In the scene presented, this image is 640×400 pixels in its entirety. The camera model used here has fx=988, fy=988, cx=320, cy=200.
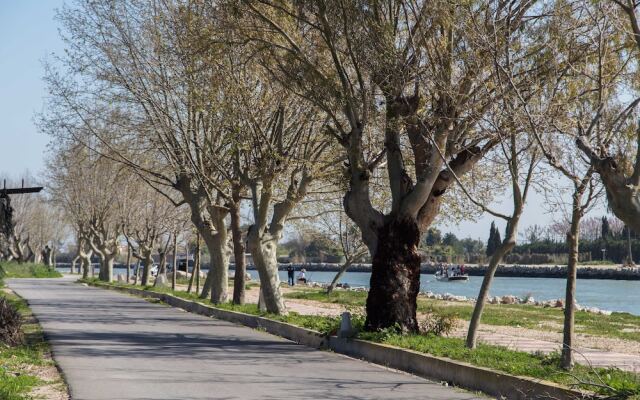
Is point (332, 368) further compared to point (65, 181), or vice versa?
point (65, 181)

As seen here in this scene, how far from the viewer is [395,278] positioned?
738 inches

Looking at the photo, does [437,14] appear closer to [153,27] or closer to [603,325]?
[603,325]

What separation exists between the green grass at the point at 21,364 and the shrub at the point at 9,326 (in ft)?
0.64

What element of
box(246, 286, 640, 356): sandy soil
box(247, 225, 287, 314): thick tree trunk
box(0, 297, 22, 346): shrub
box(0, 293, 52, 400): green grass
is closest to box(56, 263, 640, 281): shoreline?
box(247, 225, 287, 314): thick tree trunk

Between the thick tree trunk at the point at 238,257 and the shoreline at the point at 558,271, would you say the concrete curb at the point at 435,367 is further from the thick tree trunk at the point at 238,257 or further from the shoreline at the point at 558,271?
the shoreline at the point at 558,271

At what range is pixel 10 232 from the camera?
58.2 feet

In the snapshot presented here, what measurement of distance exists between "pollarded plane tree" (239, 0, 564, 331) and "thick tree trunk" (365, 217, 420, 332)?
0.02 meters

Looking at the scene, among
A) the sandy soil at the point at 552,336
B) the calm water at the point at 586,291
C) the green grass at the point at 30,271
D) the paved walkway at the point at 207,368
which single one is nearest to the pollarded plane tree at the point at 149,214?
the calm water at the point at 586,291

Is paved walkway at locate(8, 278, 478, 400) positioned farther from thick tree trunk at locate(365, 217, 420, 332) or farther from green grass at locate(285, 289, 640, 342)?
green grass at locate(285, 289, 640, 342)

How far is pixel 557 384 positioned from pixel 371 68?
27.5 feet

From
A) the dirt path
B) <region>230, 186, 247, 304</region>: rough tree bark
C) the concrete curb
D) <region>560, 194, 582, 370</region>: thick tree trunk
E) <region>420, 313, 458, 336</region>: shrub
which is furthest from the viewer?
<region>230, 186, 247, 304</region>: rough tree bark

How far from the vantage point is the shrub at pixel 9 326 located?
18.1m

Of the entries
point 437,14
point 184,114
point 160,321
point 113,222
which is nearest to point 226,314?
point 160,321

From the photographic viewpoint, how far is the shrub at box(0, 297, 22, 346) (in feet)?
59.4
